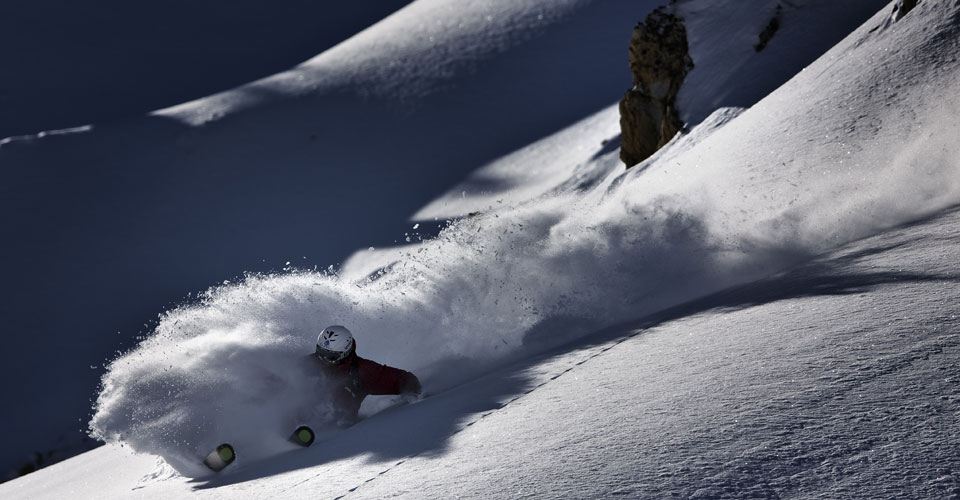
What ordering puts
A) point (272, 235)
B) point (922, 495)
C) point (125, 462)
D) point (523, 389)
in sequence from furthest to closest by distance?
point (272, 235) → point (125, 462) → point (523, 389) → point (922, 495)

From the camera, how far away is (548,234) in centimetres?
934

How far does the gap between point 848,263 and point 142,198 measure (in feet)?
92.0

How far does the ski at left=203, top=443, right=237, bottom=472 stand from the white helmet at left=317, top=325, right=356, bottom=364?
1073mm

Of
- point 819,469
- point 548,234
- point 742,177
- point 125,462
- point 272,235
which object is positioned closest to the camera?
point 819,469

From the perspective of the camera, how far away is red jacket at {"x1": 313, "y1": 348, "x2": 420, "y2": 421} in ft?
22.1

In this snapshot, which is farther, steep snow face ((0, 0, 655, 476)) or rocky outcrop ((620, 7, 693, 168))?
steep snow face ((0, 0, 655, 476))

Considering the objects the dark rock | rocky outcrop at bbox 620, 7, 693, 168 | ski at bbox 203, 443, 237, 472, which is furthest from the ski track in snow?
the dark rock

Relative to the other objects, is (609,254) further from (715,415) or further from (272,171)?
(272,171)

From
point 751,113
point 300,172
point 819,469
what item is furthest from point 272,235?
point 819,469

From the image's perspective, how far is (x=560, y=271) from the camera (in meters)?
8.52

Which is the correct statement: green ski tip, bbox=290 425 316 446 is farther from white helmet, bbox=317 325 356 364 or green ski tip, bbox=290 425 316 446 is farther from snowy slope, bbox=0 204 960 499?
white helmet, bbox=317 325 356 364

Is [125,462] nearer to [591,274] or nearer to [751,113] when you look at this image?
[591,274]

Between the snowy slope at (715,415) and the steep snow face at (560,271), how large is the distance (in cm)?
70

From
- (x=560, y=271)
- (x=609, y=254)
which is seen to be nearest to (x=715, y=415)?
(x=560, y=271)
